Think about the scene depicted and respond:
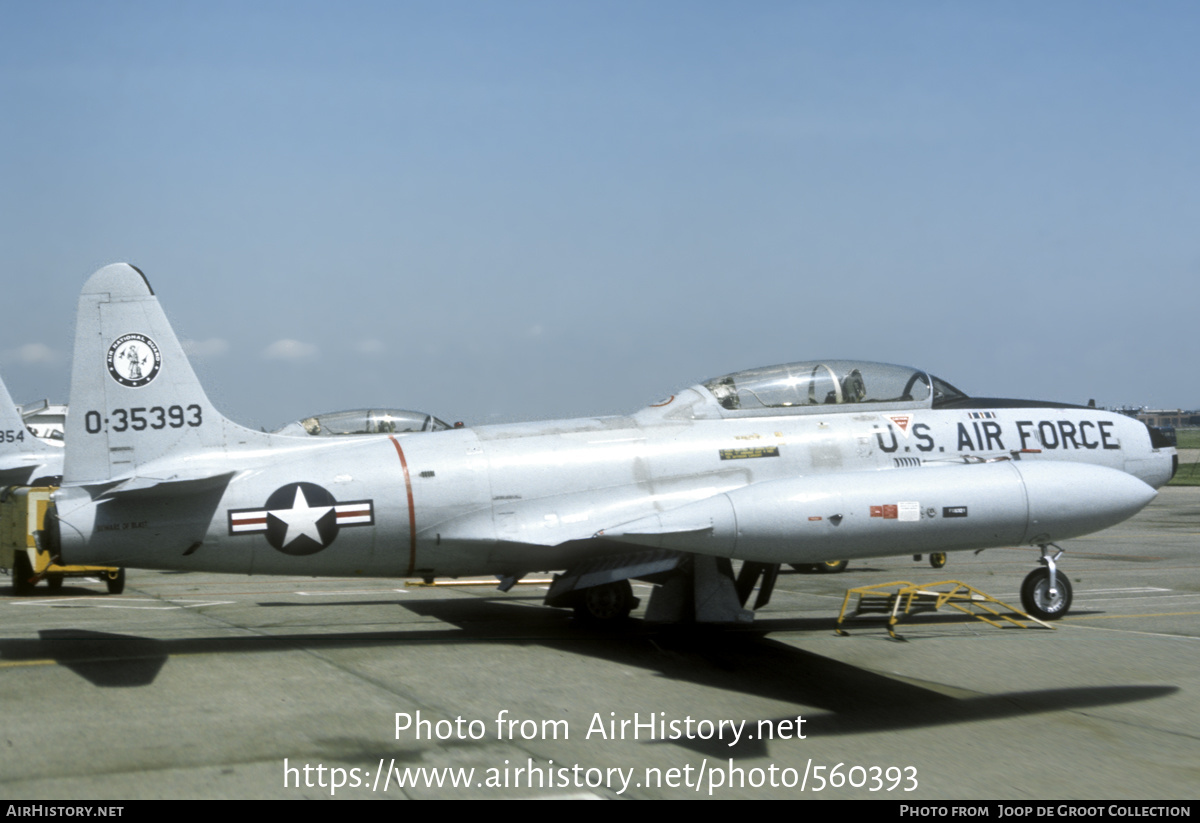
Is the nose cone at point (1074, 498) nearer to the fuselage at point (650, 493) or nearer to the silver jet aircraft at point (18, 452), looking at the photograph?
the fuselage at point (650, 493)

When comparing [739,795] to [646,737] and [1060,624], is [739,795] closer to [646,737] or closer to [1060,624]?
[646,737]

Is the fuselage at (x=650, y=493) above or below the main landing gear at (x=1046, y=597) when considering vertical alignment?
above

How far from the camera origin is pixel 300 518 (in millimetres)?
9984

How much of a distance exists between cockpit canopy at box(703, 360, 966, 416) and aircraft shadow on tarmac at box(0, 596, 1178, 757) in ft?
8.29

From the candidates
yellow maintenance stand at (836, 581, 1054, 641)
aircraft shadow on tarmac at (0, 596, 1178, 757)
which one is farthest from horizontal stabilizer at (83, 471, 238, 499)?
yellow maintenance stand at (836, 581, 1054, 641)

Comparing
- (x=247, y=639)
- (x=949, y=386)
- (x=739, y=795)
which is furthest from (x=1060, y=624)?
(x=247, y=639)

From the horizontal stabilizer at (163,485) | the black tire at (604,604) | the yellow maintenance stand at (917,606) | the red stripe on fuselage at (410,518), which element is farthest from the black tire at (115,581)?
the yellow maintenance stand at (917,606)

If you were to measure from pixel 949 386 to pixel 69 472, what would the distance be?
9583mm

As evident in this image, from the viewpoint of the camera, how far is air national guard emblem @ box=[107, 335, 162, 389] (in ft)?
33.1

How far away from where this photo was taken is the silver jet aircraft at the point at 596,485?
354 inches

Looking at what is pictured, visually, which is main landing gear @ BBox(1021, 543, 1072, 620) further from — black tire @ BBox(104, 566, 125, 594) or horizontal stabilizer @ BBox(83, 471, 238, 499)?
black tire @ BBox(104, 566, 125, 594)

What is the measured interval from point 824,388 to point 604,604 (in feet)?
11.5

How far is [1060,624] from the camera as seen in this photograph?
11.8 m

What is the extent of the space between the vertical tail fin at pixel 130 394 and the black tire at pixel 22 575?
238 inches
